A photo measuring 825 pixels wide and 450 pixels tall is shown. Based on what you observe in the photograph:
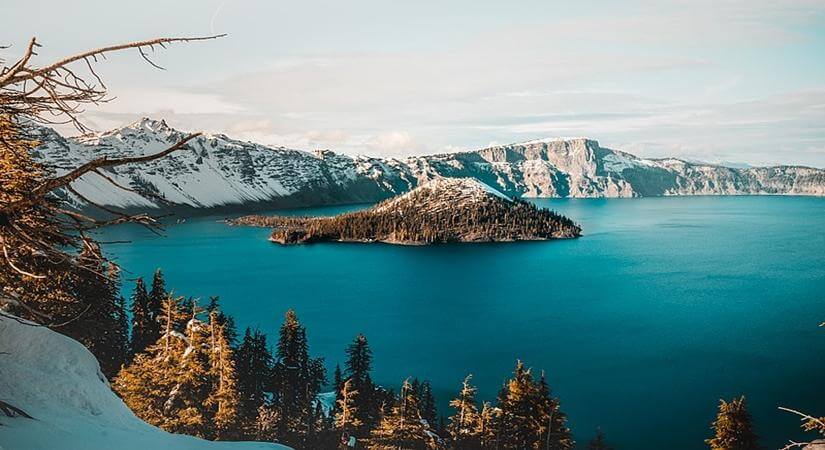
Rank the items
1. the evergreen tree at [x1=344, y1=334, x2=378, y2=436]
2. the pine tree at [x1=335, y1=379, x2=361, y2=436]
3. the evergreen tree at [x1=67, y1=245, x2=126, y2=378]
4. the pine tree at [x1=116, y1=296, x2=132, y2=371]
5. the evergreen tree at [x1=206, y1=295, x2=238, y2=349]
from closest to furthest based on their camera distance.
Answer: the evergreen tree at [x1=67, y1=245, x2=126, y2=378], the pine tree at [x1=335, y1=379, x2=361, y2=436], the evergreen tree at [x1=206, y1=295, x2=238, y2=349], the evergreen tree at [x1=344, y1=334, x2=378, y2=436], the pine tree at [x1=116, y1=296, x2=132, y2=371]

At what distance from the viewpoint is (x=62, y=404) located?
966 cm

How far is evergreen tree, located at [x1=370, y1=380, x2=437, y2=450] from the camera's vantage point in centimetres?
3422

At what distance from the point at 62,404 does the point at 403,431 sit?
2745 cm

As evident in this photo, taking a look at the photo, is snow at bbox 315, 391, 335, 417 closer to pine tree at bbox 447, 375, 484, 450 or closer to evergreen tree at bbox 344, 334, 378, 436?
evergreen tree at bbox 344, 334, 378, 436

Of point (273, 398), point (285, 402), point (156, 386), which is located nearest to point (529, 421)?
point (285, 402)

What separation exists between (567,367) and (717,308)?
1579 inches

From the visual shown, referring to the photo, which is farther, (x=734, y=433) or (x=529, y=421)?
(x=529, y=421)

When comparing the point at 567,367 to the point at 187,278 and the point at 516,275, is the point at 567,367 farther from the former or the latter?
the point at 187,278

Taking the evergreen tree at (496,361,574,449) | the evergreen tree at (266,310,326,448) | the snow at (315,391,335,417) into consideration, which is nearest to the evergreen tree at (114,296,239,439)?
the evergreen tree at (266,310,326,448)

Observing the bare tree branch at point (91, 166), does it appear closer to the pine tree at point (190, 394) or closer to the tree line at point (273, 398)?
the tree line at point (273, 398)

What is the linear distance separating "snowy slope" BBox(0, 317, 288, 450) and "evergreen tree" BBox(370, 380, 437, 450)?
25.4 metres

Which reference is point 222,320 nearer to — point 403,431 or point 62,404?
point 403,431

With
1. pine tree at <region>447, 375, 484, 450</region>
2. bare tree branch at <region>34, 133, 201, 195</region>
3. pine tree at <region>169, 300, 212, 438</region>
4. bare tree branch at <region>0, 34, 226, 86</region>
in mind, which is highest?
bare tree branch at <region>0, 34, 226, 86</region>

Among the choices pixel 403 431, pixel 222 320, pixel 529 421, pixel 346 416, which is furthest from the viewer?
pixel 222 320
